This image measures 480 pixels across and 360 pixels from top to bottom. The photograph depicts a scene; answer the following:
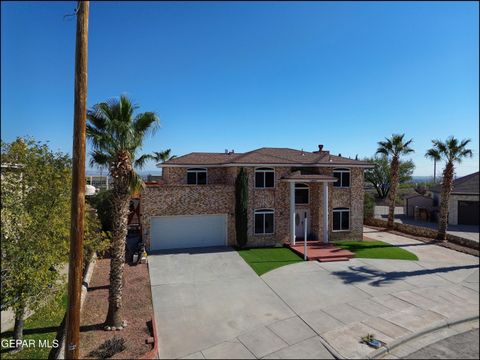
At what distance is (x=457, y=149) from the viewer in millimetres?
20078

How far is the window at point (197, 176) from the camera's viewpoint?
20766 mm

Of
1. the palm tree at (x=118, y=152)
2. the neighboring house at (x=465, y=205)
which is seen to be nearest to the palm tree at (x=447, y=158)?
the neighboring house at (x=465, y=205)

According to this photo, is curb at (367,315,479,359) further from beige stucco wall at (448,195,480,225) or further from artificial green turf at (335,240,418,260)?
beige stucco wall at (448,195,480,225)

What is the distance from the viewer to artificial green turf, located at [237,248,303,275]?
15.7 m

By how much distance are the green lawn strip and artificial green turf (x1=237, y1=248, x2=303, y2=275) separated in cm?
847

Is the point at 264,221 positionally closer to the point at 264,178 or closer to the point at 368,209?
the point at 264,178

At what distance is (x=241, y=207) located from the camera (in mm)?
19422

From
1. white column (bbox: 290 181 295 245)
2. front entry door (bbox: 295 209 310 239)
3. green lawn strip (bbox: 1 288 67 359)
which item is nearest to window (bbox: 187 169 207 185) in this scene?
white column (bbox: 290 181 295 245)

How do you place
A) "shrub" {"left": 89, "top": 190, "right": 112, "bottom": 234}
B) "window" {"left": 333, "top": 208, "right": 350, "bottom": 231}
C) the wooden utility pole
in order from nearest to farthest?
the wooden utility pole → "window" {"left": 333, "top": 208, "right": 350, "bottom": 231} → "shrub" {"left": 89, "top": 190, "right": 112, "bottom": 234}

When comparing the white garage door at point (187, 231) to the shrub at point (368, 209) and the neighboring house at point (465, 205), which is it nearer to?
the shrub at point (368, 209)

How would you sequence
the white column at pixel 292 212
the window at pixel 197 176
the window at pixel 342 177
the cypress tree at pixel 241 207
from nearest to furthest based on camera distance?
the cypress tree at pixel 241 207
the white column at pixel 292 212
the window at pixel 197 176
the window at pixel 342 177

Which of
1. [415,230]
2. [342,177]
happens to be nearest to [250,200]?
[342,177]

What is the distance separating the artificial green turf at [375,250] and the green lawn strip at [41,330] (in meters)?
14.8

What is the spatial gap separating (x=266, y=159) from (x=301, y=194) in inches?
149
